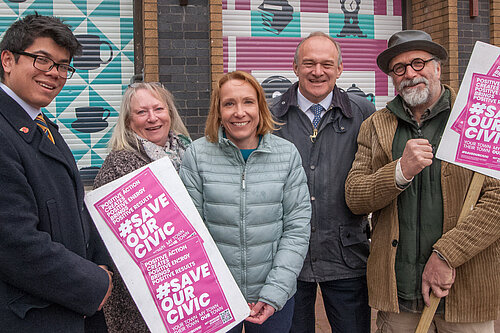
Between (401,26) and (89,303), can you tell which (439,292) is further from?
(401,26)

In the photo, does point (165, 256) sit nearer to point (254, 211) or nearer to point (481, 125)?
point (254, 211)

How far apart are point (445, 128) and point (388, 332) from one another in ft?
Answer: 3.76

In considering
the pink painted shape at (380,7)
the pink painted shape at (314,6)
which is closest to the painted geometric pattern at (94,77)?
the pink painted shape at (314,6)

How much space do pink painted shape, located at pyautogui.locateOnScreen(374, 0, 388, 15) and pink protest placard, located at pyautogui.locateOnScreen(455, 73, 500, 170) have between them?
4.47 m

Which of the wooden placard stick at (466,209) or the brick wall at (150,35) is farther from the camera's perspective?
the brick wall at (150,35)

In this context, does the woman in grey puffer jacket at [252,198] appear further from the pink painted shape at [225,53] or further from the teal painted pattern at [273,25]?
the teal painted pattern at [273,25]

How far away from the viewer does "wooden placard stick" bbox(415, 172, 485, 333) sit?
211cm

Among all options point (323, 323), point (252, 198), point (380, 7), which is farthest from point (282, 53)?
point (252, 198)

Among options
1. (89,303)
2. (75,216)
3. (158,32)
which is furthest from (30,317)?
(158,32)

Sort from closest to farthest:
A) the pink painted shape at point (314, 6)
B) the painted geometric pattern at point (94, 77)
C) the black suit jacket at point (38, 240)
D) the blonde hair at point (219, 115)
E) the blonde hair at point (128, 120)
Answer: the black suit jacket at point (38, 240) < the blonde hair at point (219, 115) < the blonde hair at point (128, 120) < the painted geometric pattern at point (94, 77) < the pink painted shape at point (314, 6)

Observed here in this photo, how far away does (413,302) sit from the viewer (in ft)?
7.51

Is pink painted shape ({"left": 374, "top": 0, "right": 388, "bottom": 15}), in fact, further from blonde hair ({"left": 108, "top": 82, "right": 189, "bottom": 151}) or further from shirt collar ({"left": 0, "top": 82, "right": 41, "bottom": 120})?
shirt collar ({"left": 0, "top": 82, "right": 41, "bottom": 120})

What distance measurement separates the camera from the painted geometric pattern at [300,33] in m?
5.74

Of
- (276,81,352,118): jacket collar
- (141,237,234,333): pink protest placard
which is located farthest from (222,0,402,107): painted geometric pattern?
(141,237,234,333): pink protest placard
